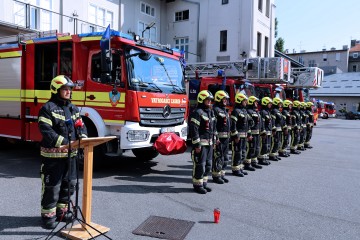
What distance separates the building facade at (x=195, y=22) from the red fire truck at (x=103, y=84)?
9.76m

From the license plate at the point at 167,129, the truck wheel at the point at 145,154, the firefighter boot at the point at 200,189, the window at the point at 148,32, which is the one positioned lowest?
the firefighter boot at the point at 200,189

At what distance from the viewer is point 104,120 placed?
22.1 feet

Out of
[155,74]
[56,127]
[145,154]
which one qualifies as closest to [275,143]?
[145,154]

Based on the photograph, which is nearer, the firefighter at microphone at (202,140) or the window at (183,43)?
the firefighter at microphone at (202,140)

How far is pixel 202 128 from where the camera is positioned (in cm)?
620

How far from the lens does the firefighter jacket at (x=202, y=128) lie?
604 cm

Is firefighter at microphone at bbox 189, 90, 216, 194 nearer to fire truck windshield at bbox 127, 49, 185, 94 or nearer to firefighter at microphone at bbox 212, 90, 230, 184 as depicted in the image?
firefighter at microphone at bbox 212, 90, 230, 184

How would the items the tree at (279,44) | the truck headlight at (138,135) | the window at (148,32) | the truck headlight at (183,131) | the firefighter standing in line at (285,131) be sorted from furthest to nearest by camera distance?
the tree at (279,44), the window at (148,32), the firefighter standing in line at (285,131), the truck headlight at (183,131), the truck headlight at (138,135)

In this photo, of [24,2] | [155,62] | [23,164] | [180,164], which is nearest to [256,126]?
[180,164]

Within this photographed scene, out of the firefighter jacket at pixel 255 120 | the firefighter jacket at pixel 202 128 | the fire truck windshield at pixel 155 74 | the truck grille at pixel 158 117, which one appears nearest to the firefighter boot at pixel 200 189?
the firefighter jacket at pixel 202 128

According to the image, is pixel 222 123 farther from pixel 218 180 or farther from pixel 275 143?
pixel 275 143

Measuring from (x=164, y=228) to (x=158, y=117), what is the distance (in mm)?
Result: 2904

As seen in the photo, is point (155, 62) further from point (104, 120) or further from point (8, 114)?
point (8, 114)

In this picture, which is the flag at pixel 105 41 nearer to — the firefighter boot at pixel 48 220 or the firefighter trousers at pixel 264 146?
the firefighter boot at pixel 48 220
